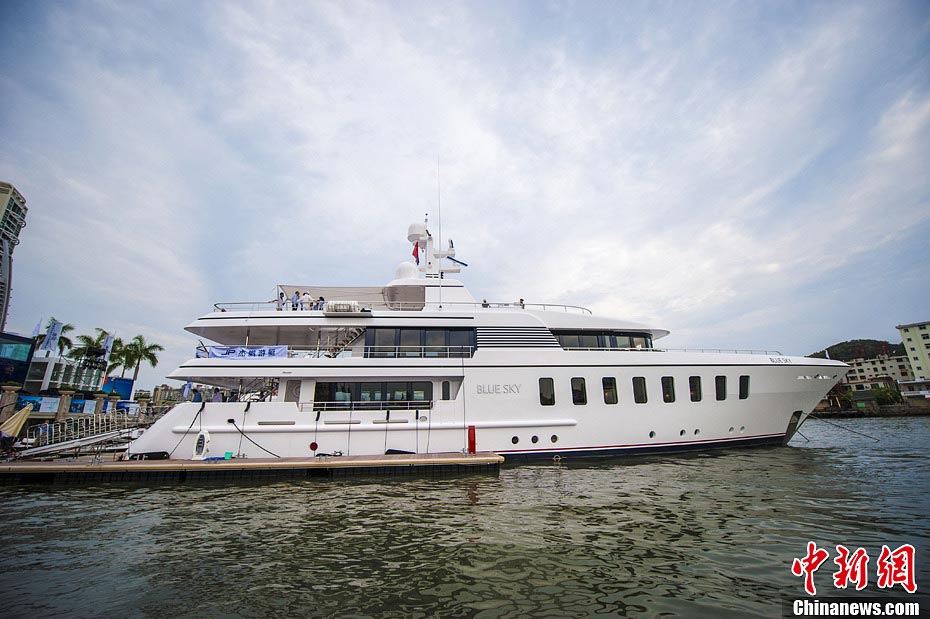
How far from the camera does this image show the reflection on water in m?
4.15

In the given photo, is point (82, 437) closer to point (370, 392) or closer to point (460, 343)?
point (370, 392)

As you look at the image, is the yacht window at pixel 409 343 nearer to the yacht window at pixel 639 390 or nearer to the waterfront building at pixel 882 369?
the yacht window at pixel 639 390

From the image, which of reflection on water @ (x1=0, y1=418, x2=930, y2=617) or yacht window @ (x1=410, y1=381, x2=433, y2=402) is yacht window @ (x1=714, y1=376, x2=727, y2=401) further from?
yacht window @ (x1=410, y1=381, x2=433, y2=402)

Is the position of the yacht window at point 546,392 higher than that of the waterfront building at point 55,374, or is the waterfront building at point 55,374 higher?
the waterfront building at point 55,374

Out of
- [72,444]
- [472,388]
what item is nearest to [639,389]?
[472,388]

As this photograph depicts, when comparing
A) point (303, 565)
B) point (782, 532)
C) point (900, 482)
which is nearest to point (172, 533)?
point (303, 565)

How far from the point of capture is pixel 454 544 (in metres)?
5.71

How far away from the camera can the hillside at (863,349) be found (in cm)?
8453

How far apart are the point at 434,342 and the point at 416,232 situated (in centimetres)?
644

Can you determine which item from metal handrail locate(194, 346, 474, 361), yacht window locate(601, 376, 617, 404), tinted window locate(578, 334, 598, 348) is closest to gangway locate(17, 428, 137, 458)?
metal handrail locate(194, 346, 474, 361)

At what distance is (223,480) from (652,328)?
15.4m

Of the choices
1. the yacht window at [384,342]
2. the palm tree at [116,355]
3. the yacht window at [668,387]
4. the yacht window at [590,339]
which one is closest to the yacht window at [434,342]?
the yacht window at [384,342]

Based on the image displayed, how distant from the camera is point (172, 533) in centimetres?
651

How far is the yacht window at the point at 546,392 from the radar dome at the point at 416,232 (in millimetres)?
9042
